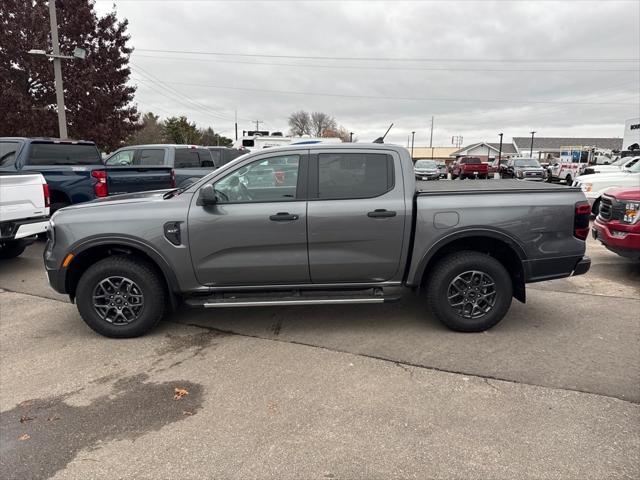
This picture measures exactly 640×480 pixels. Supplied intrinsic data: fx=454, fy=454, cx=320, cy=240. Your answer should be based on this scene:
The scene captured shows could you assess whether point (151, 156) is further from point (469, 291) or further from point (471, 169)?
point (471, 169)

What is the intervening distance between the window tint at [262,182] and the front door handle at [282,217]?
0.17m

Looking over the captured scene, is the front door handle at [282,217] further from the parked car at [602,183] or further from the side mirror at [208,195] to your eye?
the parked car at [602,183]

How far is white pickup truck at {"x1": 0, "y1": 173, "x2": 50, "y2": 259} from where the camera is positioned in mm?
6289

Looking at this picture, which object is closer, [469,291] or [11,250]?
[469,291]

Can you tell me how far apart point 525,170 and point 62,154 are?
26273 mm

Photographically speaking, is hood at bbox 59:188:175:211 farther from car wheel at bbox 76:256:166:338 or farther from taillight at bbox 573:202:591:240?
taillight at bbox 573:202:591:240

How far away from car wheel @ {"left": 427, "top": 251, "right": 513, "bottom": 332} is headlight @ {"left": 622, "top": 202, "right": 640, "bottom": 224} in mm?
2838

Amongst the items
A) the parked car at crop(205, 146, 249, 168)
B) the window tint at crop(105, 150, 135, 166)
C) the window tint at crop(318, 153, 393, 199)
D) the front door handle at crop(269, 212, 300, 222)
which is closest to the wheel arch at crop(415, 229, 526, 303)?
the window tint at crop(318, 153, 393, 199)

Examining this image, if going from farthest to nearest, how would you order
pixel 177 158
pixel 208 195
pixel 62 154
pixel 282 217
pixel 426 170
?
pixel 426 170 < pixel 177 158 < pixel 62 154 < pixel 282 217 < pixel 208 195

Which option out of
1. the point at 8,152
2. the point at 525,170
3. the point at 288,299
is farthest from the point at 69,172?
the point at 525,170

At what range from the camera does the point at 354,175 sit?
14.2 ft

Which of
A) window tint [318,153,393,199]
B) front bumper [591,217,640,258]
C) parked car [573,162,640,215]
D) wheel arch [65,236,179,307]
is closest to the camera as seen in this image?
wheel arch [65,236,179,307]

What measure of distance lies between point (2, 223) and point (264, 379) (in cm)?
494

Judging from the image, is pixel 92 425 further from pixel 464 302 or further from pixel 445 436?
pixel 464 302
